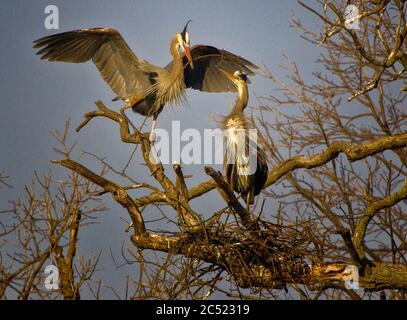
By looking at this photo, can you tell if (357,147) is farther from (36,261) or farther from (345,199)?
(36,261)

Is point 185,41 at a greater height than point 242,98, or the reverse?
point 185,41

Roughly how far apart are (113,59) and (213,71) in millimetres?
1285

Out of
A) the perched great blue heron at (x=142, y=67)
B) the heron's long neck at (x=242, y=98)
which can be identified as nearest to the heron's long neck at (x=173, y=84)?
the perched great blue heron at (x=142, y=67)

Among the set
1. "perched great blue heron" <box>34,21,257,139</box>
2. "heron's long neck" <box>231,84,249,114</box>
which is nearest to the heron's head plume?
"perched great blue heron" <box>34,21,257,139</box>

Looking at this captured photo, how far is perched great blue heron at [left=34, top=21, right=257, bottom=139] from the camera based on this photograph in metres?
8.50

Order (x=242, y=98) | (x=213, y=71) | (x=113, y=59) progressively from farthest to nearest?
(x=213, y=71), (x=113, y=59), (x=242, y=98)

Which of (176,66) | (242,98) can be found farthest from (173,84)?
(242,98)

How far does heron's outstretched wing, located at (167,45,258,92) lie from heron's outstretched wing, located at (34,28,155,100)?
44 centimetres

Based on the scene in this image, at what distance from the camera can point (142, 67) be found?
8945 millimetres

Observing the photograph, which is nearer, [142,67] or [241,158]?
[241,158]

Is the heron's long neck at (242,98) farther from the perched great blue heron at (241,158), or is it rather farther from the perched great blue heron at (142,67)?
the perched great blue heron at (142,67)

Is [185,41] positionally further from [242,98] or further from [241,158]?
[241,158]
